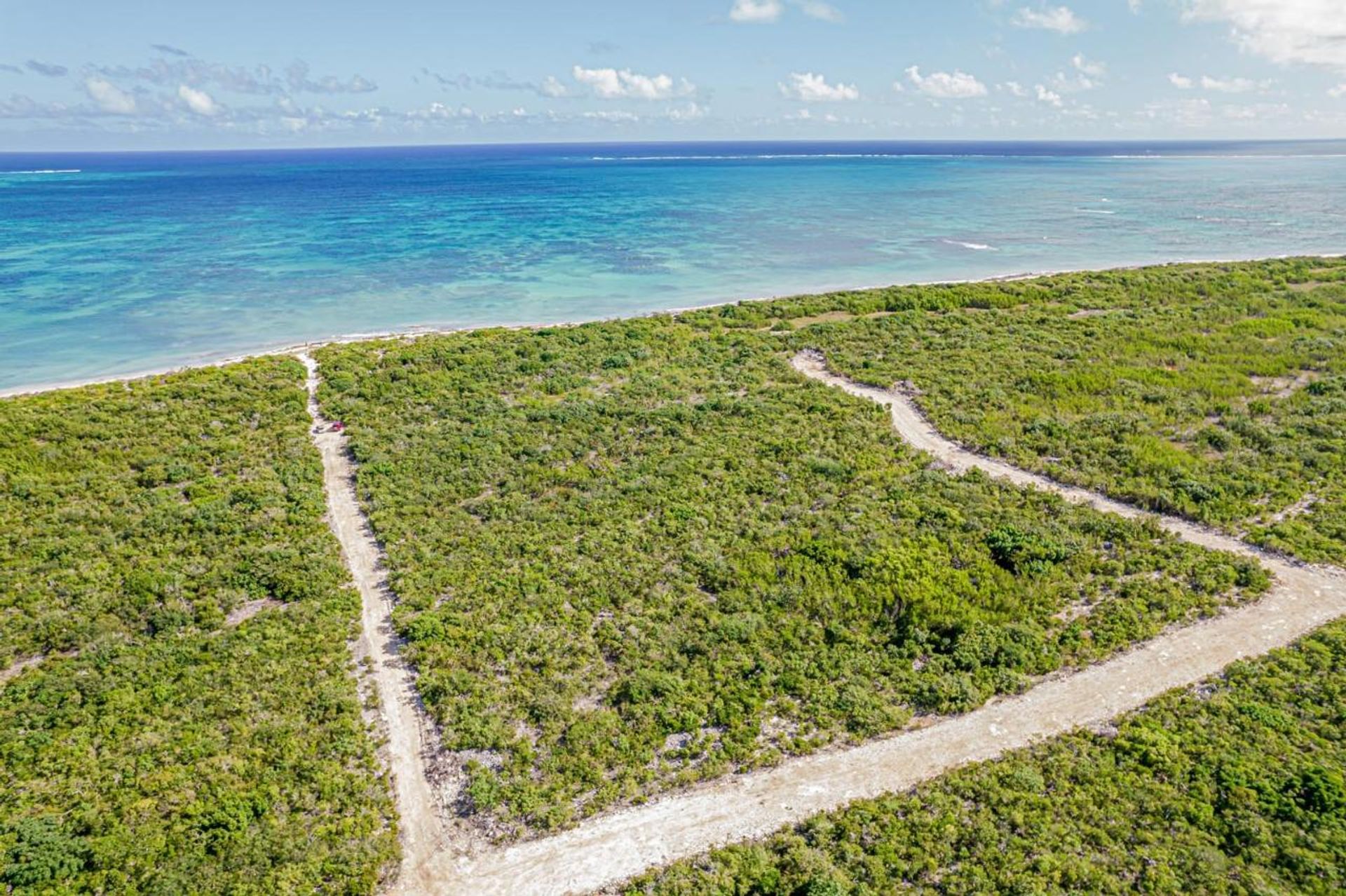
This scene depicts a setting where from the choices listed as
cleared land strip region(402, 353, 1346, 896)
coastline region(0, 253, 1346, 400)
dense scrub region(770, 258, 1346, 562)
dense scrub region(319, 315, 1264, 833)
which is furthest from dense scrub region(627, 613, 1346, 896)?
coastline region(0, 253, 1346, 400)

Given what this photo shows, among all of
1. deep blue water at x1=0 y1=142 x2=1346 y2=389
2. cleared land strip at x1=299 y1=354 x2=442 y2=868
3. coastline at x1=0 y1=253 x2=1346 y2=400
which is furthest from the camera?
deep blue water at x1=0 y1=142 x2=1346 y2=389

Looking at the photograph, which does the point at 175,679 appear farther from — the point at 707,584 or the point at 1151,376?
the point at 1151,376

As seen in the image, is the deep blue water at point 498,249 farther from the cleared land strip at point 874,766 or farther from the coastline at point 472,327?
the cleared land strip at point 874,766

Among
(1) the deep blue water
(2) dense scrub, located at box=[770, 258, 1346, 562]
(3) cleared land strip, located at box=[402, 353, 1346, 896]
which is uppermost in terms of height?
(1) the deep blue water

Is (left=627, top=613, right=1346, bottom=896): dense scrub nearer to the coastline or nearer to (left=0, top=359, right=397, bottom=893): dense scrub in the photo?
(left=0, top=359, right=397, bottom=893): dense scrub

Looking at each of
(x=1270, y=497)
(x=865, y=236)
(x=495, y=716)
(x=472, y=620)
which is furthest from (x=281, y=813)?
(x=865, y=236)

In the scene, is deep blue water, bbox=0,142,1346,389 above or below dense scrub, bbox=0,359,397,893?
above

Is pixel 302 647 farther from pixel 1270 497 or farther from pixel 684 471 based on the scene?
pixel 1270 497

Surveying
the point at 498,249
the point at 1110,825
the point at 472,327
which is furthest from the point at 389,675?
the point at 498,249
